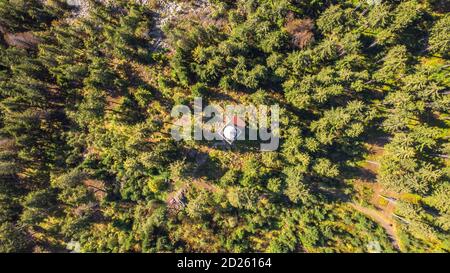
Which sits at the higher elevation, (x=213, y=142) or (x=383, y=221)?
(x=213, y=142)

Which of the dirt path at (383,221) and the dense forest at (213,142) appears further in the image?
the dirt path at (383,221)

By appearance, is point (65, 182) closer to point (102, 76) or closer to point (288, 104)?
point (102, 76)

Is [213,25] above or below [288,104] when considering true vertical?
above

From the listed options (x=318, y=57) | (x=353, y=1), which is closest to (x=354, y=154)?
(x=318, y=57)

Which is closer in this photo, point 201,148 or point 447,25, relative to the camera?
point 447,25
